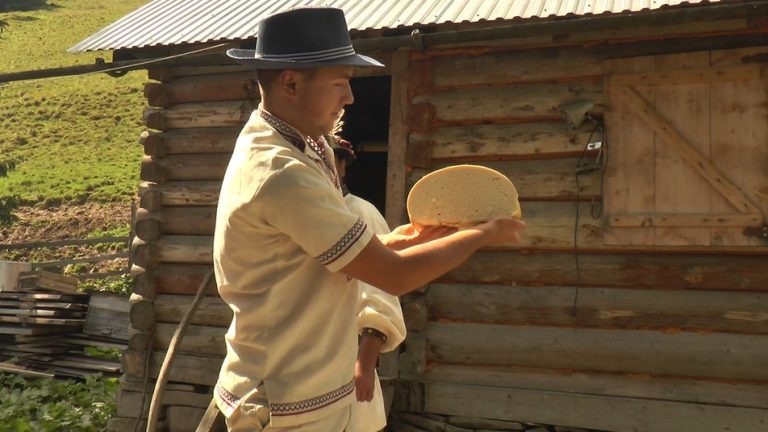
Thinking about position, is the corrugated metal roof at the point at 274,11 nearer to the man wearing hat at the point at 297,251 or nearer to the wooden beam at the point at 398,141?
the wooden beam at the point at 398,141

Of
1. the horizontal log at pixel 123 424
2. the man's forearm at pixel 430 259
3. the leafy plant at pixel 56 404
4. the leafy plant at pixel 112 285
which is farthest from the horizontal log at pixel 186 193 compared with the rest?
the leafy plant at pixel 112 285

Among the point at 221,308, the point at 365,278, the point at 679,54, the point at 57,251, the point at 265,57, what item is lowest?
the point at 57,251

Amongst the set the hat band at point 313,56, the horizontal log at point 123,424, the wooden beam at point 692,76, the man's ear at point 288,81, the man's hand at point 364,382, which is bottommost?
the horizontal log at point 123,424

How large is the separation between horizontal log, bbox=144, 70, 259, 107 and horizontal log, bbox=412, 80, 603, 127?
5.29 ft

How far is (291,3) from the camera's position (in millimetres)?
8406

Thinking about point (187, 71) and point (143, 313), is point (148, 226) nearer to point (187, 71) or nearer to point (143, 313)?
point (143, 313)

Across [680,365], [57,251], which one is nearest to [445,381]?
[680,365]

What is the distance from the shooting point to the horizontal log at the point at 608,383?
601cm

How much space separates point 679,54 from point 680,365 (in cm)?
212

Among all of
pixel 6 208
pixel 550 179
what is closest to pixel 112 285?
pixel 6 208

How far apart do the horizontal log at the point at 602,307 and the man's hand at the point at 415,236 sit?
3906 millimetres

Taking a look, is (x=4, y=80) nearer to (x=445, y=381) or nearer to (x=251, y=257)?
(x=445, y=381)

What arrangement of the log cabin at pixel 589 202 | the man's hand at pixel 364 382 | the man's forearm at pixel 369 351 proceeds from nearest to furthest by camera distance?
1. the man's hand at pixel 364 382
2. the man's forearm at pixel 369 351
3. the log cabin at pixel 589 202

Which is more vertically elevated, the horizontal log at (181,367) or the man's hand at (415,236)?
the man's hand at (415,236)
